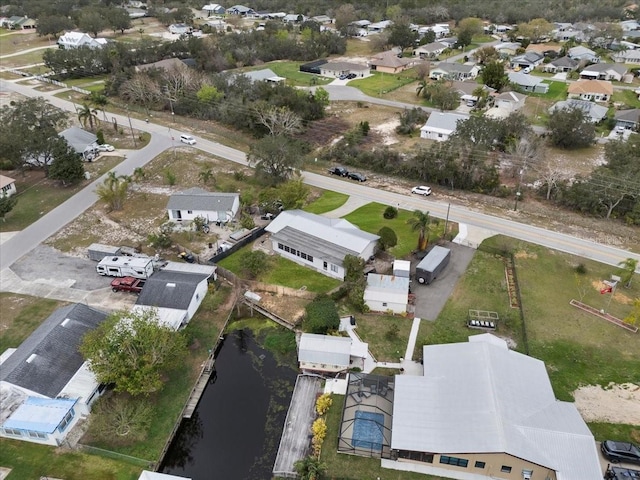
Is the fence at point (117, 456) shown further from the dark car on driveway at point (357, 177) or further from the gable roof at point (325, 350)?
the dark car on driveway at point (357, 177)

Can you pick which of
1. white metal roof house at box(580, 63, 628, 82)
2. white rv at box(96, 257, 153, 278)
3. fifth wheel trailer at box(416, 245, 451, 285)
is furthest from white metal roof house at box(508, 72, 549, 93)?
white rv at box(96, 257, 153, 278)

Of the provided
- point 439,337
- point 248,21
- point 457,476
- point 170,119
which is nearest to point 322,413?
point 457,476

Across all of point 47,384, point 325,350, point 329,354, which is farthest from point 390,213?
point 47,384

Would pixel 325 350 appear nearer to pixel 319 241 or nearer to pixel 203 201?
pixel 319 241

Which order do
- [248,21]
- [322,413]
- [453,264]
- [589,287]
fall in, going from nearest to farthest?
[322,413], [589,287], [453,264], [248,21]

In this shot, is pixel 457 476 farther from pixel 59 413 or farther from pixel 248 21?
pixel 248 21

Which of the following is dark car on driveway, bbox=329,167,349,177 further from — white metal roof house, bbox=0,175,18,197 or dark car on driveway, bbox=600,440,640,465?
dark car on driveway, bbox=600,440,640,465
